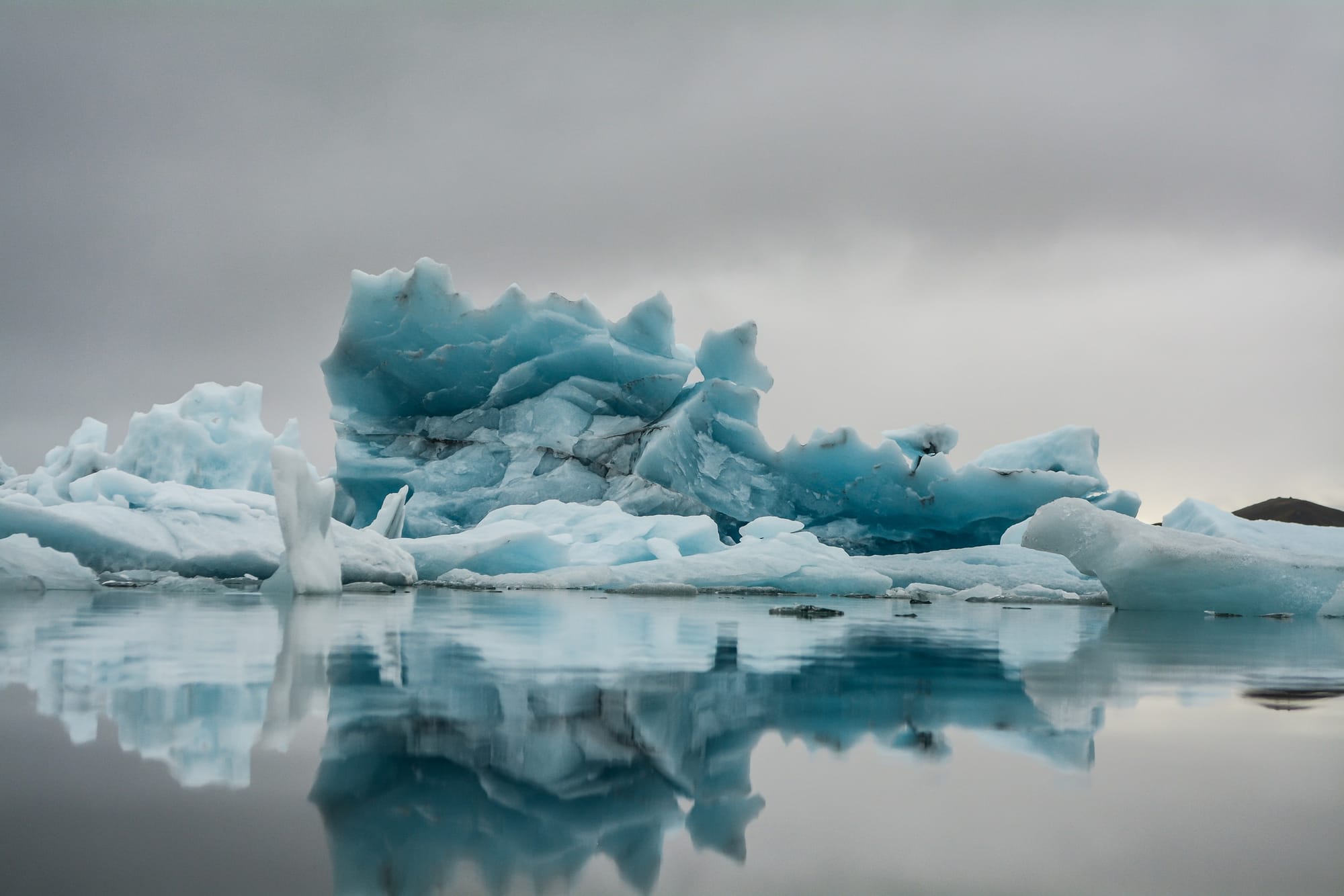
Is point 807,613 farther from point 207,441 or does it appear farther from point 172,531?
point 207,441

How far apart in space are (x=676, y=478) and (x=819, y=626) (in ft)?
35.3

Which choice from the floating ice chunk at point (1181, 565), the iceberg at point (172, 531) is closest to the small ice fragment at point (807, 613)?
the floating ice chunk at point (1181, 565)

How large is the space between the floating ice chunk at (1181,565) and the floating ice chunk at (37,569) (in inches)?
361

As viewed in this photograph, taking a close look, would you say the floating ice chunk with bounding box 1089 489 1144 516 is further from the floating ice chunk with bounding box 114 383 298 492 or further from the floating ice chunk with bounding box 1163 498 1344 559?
the floating ice chunk with bounding box 114 383 298 492

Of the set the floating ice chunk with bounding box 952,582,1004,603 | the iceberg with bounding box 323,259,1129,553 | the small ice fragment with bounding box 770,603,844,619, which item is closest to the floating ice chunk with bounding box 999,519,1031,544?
the iceberg with bounding box 323,259,1129,553

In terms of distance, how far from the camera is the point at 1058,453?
58.6 feet

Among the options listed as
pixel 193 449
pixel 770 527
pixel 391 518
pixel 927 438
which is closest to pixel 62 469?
pixel 193 449

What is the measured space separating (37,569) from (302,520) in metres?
2.78

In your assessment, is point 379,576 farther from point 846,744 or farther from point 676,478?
point 846,744

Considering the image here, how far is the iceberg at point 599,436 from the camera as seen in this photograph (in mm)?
16047

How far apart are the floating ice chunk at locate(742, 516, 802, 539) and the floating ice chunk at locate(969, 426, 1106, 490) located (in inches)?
160

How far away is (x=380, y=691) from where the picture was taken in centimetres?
233

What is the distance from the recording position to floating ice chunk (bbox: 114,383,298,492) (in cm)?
1912

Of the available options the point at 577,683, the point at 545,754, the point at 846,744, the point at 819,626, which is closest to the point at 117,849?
the point at 545,754
